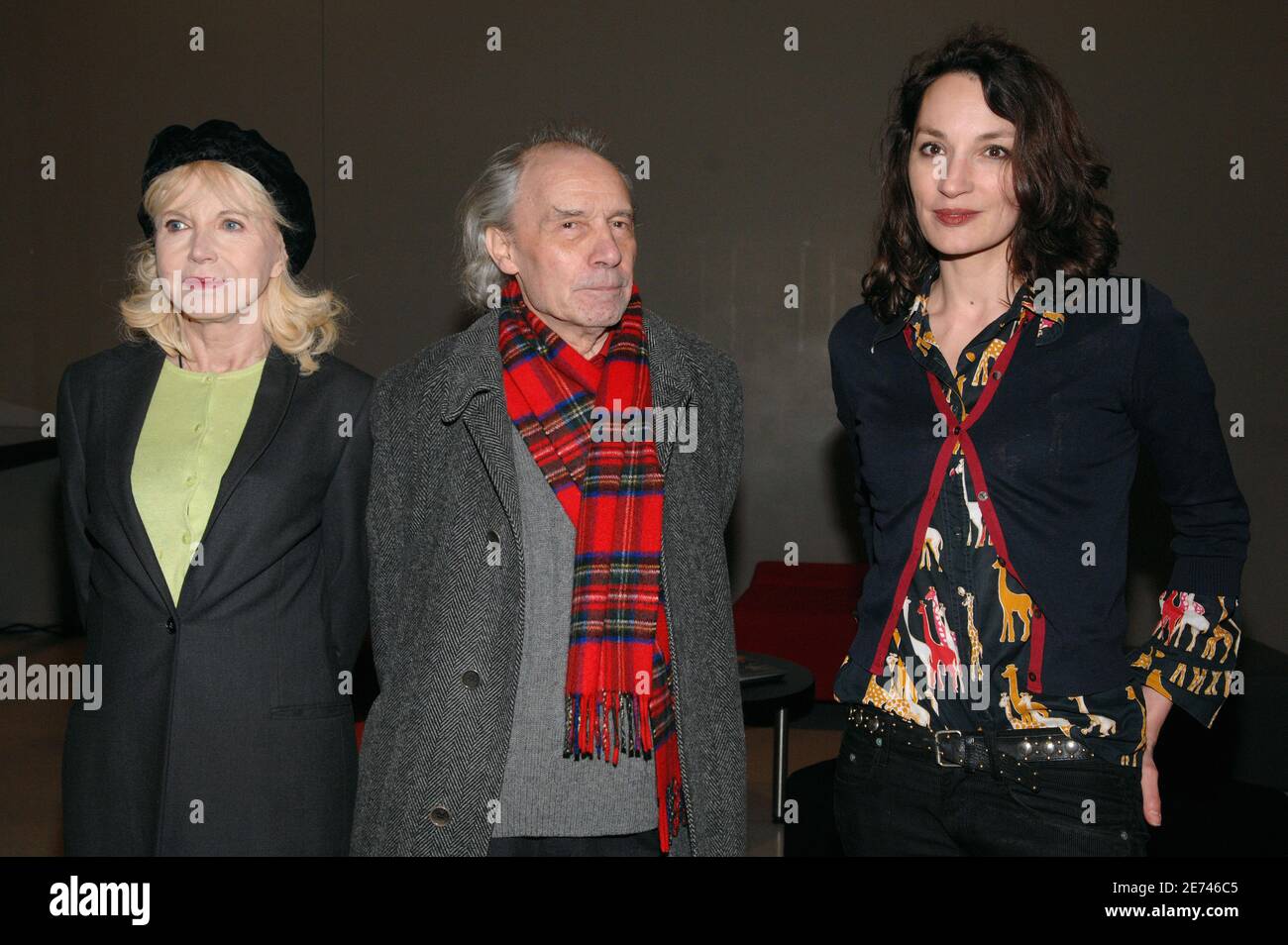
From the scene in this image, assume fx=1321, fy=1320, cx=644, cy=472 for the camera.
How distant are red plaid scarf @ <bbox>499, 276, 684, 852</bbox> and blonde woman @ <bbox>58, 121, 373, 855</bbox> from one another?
1.07 ft

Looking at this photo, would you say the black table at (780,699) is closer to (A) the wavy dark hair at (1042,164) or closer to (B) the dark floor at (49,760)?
(B) the dark floor at (49,760)

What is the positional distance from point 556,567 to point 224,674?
0.54 m

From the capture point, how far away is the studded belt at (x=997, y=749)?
1746 millimetres

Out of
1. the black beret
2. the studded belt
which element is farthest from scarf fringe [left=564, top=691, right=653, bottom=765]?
the black beret

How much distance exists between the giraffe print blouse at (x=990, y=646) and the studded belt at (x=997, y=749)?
0.5 inches

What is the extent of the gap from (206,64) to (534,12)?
1712mm

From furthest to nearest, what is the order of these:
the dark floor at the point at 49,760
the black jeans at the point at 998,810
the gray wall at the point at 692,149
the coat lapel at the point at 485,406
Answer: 1. the gray wall at the point at 692,149
2. the dark floor at the point at 49,760
3. the coat lapel at the point at 485,406
4. the black jeans at the point at 998,810

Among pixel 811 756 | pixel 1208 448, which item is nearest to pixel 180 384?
pixel 1208 448

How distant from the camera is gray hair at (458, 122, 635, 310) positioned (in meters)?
2.27

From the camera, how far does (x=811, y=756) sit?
506cm

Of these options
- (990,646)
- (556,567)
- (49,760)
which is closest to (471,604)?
(556,567)

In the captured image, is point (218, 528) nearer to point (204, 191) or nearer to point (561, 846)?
point (204, 191)

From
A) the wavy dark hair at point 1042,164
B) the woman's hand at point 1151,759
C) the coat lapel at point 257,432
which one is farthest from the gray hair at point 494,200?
the woman's hand at point 1151,759

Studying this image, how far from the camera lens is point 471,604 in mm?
2004
